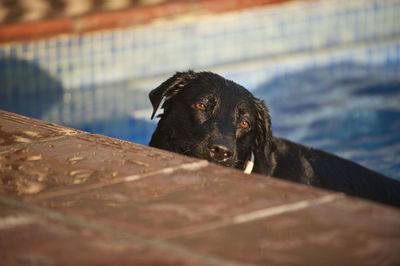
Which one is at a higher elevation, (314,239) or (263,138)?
(314,239)

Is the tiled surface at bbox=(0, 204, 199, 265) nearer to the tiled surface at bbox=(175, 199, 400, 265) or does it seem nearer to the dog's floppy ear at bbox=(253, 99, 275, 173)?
the tiled surface at bbox=(175, 199, 400, 265)

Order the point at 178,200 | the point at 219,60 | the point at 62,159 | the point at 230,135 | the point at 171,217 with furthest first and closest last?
the point at 219,60 < the point at 230,135 < the point at 62,159 < the point at 178,200 < the point at 171,217

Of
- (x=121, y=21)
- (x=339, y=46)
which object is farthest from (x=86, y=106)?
(x=339, y=46)

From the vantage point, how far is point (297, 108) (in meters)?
8.54

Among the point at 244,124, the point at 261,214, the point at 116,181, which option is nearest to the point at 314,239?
the point at 261,214

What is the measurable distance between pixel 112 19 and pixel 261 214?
8116mm

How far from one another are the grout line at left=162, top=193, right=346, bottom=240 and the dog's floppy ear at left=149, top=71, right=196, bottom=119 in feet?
8.46

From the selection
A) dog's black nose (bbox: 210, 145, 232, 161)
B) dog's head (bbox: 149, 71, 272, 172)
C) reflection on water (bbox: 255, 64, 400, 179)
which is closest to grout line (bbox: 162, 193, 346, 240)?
dog's black nose (bbox: 210, 145, 232, 161)

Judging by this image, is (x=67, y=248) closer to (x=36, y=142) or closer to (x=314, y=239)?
(x=314, y=239)

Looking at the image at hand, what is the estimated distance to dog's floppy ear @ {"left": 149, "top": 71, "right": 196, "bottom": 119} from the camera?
447cm

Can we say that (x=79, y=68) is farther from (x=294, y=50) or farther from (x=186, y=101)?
(x=186, y=101)

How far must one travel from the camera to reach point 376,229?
1.72m

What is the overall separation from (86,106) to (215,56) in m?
2.50

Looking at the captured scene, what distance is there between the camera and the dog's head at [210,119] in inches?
166
